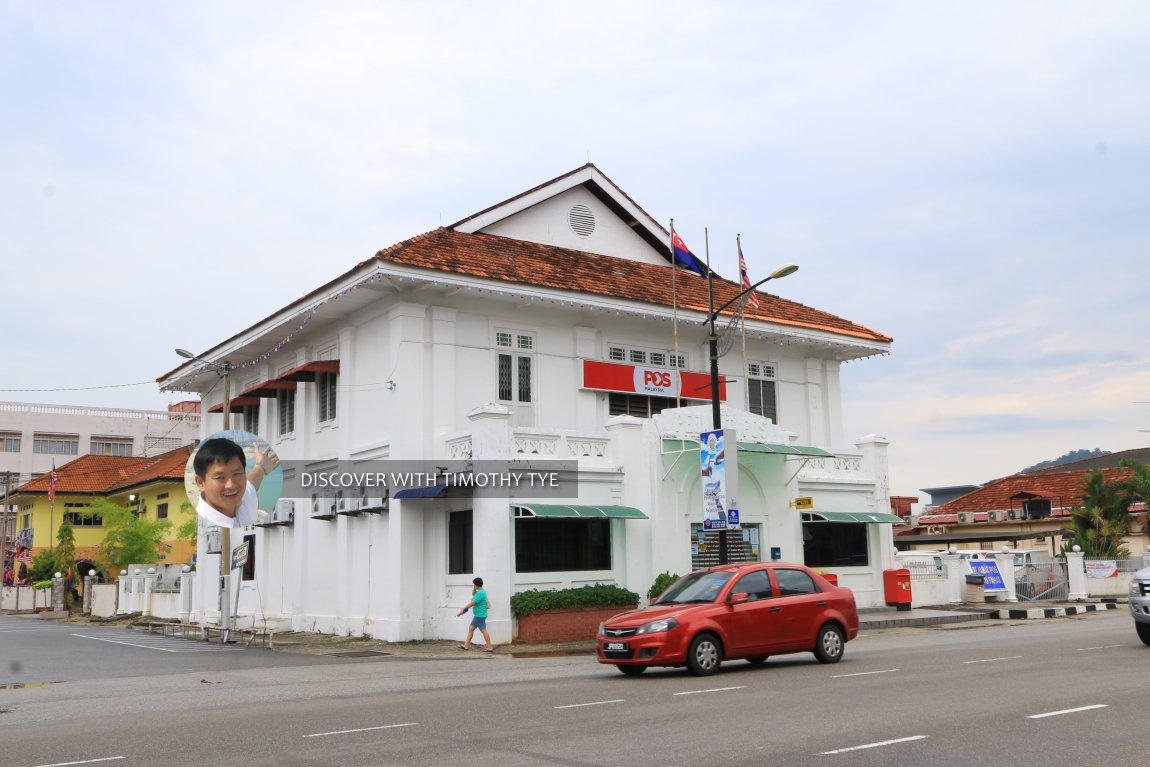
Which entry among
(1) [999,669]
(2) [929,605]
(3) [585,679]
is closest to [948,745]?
(1) [999,669]

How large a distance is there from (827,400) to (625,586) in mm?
11383

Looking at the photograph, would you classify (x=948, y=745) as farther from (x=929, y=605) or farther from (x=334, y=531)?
(x=929, y=605)

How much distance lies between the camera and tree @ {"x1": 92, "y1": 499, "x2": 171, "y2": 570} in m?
51.6

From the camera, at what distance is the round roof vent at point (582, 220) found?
31.8 m

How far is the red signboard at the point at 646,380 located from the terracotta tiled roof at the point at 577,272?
188 cm

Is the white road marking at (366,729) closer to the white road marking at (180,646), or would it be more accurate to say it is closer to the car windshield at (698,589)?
the car windshield at (698,589)

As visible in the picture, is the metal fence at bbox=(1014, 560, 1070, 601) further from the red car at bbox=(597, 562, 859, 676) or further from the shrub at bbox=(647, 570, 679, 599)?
the red car at bbox=(597, 562, 859, 676)

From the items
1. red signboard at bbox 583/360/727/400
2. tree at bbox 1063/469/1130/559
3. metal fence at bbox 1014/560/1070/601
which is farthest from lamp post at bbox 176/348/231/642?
tree at bbox 1063/469/1130/559

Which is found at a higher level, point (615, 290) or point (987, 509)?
point (615, 290)

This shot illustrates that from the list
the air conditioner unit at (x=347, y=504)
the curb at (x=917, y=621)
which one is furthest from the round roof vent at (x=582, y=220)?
the curb at (x=917, y=621)

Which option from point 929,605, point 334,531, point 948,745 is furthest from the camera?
point 929,605

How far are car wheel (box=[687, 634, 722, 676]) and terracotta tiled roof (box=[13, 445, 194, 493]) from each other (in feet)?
148

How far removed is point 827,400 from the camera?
33031 mm

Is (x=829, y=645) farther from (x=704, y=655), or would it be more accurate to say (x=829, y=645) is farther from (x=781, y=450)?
(x=781, y=450)
